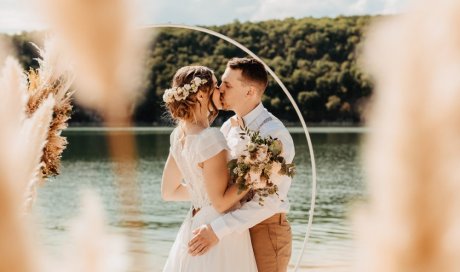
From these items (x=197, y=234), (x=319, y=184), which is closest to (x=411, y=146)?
(x=197, y=234)

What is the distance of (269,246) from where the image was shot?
11.1ft

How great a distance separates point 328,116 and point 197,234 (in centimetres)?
7084

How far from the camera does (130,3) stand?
0.26 meters

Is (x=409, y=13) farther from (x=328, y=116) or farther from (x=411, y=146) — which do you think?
(x=328, y=116)

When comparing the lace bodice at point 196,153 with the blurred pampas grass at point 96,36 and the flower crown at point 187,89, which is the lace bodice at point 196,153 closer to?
the flower crown at point 187,89

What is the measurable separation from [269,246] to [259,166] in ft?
1.60

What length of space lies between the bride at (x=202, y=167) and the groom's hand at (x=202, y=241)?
57 mm

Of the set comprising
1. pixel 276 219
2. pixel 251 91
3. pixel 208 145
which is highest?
pixel 251 91

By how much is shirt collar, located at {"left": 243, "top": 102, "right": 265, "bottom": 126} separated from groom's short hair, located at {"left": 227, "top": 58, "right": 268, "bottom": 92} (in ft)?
0.42

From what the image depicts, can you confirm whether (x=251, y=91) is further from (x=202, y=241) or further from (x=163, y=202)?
(x=163, y=202)

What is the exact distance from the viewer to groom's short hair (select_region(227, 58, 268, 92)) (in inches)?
133

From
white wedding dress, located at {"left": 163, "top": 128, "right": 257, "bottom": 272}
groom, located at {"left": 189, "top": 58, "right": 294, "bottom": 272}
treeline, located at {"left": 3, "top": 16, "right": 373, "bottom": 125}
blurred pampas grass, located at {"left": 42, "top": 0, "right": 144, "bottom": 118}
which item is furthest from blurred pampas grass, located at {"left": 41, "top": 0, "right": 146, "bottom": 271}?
treeline, located at {"left": 3, "top": 16, "right": 373, "bottom": 125}

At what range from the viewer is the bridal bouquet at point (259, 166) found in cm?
306

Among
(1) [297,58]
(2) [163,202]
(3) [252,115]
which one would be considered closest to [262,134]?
(3) [252,115]
